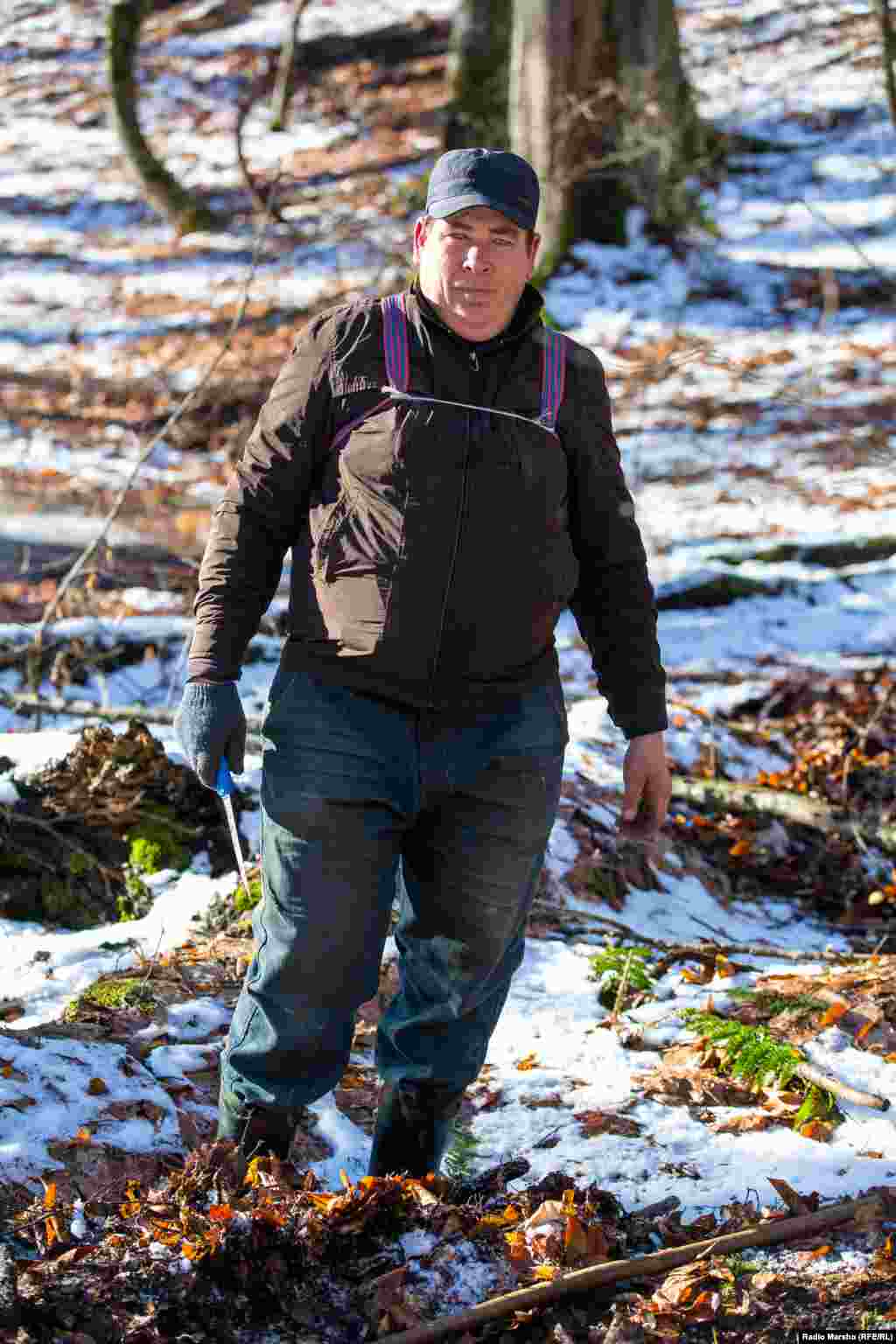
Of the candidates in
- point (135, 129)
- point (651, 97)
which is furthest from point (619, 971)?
point (135, 129)

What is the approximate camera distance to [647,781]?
11.2ft

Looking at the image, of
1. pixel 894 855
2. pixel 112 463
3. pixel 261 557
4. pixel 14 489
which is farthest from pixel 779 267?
Answer: pixel 261 557

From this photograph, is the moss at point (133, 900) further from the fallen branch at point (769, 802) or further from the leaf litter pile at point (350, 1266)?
the fallen branch at point (769, 802)

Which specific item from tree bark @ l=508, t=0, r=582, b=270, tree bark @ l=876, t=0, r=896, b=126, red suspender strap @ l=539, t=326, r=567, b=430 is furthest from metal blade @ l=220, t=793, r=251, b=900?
tree bark @ l=508, t=0, r=582, b=270

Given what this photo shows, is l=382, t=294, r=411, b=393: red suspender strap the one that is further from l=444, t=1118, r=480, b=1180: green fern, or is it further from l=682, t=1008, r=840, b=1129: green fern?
l=682, t=1008, r=840, b=1129: green fern

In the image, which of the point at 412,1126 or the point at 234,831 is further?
the point at 234,831

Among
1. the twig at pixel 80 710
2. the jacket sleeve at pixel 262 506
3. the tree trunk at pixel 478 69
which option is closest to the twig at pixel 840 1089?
the jacket sleeve at pixel 262 506

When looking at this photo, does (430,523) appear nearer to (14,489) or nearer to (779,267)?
(14,489)

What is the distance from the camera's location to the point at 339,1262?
9.82 ft

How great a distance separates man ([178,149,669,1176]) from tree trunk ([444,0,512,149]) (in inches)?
599

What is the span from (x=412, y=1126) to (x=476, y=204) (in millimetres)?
2098

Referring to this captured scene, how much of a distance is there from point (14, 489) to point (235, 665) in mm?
9135

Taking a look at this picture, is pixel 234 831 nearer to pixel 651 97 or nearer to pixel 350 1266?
pixel 350 1266

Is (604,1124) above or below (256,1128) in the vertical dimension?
below
